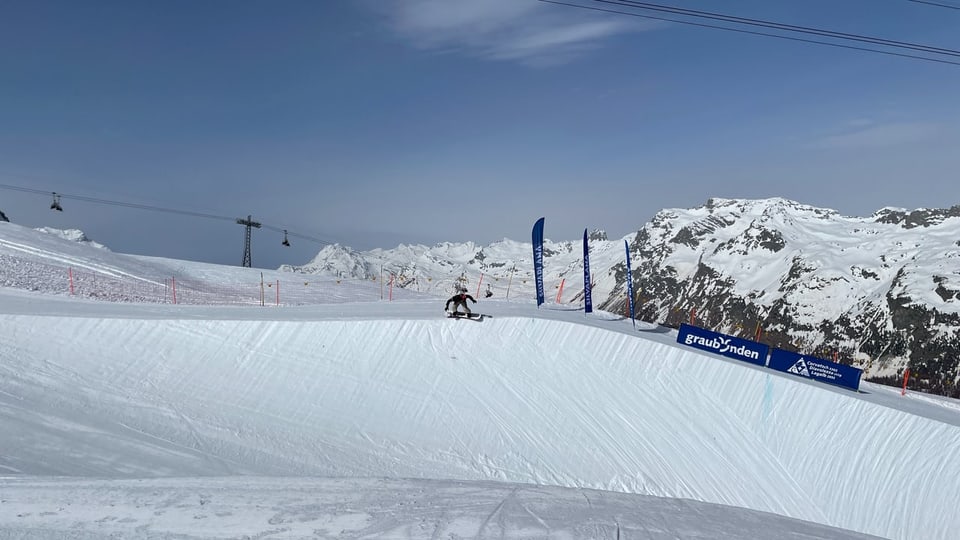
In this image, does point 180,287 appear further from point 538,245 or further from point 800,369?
point 800,369

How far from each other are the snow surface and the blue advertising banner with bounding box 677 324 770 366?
1.17 m

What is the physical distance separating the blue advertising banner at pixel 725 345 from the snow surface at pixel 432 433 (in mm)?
1166

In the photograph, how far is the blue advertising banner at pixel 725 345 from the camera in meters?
24.9

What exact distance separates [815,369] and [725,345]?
356 cm

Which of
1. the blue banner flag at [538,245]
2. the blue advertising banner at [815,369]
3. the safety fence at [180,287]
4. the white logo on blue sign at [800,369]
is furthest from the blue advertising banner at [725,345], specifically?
the safety fence at [180,287]

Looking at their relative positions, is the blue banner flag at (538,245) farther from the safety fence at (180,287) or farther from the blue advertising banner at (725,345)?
the safety fence at (180,287)

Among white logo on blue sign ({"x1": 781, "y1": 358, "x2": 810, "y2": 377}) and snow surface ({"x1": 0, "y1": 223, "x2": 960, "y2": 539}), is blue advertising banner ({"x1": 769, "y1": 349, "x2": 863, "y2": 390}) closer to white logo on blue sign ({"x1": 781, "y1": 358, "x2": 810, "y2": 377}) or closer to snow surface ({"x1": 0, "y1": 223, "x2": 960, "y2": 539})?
white logo on blue sign ({"x1": 781, "y1": 358, "x2": 810, "y2": 377})

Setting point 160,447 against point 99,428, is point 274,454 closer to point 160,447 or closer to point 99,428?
point 160,447

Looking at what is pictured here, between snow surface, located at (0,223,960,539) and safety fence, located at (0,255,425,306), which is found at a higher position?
safety fence, located at (0,255,425,306)

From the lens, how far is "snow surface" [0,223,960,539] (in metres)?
9.70

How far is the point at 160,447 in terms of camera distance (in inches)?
573

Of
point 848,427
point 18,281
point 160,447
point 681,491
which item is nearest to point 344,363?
point 160,447

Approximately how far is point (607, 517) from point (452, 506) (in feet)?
8.79

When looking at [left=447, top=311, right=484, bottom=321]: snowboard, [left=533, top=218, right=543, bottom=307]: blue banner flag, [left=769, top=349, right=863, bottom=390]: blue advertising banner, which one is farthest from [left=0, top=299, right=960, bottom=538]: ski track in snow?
[left=533, top=218, right=543, bottom=307]: blue banner flag
